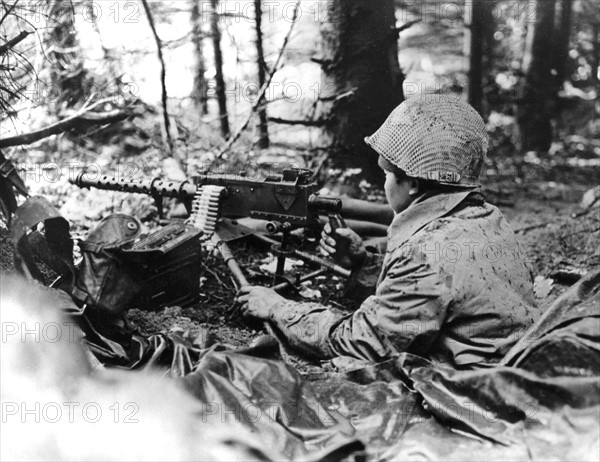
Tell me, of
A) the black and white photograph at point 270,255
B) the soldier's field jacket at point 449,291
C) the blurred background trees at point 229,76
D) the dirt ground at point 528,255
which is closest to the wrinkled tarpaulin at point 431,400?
the black and white photograph at point 270,255

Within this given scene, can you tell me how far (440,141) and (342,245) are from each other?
47.9 inches

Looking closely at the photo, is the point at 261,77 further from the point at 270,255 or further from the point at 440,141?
the point at 440,141

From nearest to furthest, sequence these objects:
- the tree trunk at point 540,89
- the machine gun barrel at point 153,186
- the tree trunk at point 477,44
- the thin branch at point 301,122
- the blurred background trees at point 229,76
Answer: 1. the machine gun barrel at point 153,186
2. the blurred background trees at point 229,76
3. the thin branch at point 301,122
4. the tree trunk at point 477,44
5. the tree trunk at point 540,89

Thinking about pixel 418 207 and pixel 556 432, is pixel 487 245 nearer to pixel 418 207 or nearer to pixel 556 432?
pixel 418 207

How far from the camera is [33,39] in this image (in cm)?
405

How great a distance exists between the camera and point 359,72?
19.1 ft

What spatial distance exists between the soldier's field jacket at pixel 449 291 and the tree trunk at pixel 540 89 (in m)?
7.19

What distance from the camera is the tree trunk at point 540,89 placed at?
9023 millimetres

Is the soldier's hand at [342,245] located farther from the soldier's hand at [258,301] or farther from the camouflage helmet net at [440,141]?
the camouflage helmet net at [440,141]

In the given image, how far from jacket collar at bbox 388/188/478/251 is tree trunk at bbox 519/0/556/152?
281 inches

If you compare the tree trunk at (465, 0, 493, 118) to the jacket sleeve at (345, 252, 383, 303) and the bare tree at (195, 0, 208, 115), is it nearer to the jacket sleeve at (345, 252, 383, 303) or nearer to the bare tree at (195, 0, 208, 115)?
the bare tree at (195, 0, 208, 115)

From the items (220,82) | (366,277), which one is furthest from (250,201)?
(220,82)

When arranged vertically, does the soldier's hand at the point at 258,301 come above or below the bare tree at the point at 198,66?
below

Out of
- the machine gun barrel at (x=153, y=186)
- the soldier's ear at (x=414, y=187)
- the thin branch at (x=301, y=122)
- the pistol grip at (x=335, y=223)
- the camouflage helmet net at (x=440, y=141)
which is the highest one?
the camouflage helmet net at (x=440, y=141)
